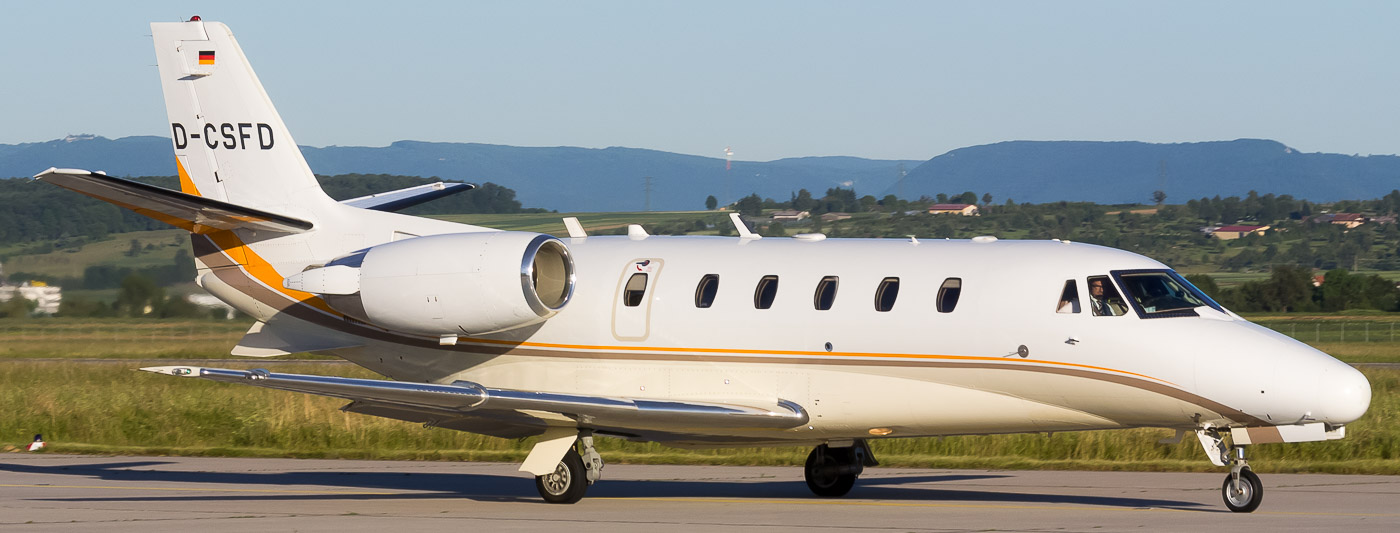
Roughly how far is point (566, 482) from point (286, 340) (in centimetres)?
409

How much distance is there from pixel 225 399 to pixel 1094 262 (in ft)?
58.2

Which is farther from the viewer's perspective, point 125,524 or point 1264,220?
point 1264,220

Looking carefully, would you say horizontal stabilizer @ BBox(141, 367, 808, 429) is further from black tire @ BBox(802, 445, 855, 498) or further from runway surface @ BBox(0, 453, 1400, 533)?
black tire @ BBox(802, 445, 855, 498)

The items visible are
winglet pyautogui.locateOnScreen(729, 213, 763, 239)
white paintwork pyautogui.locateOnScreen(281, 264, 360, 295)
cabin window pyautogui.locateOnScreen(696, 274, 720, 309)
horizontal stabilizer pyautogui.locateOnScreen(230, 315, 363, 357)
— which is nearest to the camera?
cabin window pyautogui.locateOnScreen(696, 274, 720, 309)

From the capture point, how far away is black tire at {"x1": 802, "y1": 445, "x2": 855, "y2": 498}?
58.6 ft

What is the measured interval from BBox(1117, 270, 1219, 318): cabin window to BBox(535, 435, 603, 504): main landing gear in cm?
583

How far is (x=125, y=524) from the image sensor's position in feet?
50.0

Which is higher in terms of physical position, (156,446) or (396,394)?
(396,394)

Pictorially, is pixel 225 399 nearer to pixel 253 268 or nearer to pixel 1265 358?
pixel 253 268

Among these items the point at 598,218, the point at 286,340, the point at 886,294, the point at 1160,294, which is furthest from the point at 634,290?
the point at 598,218

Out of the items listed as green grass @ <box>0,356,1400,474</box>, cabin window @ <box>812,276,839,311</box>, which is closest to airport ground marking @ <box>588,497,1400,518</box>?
cabin window @ <box>812,276,839,311</box>

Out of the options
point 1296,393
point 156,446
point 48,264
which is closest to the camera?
point 1296,393

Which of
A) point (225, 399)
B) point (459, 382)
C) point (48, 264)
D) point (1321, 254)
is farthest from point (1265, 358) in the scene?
point (1321, 254)

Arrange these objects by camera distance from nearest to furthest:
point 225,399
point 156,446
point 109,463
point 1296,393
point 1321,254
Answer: point 1296,393 → point 109,463 → point 156,446 → point 225,399 → point 1321,254
